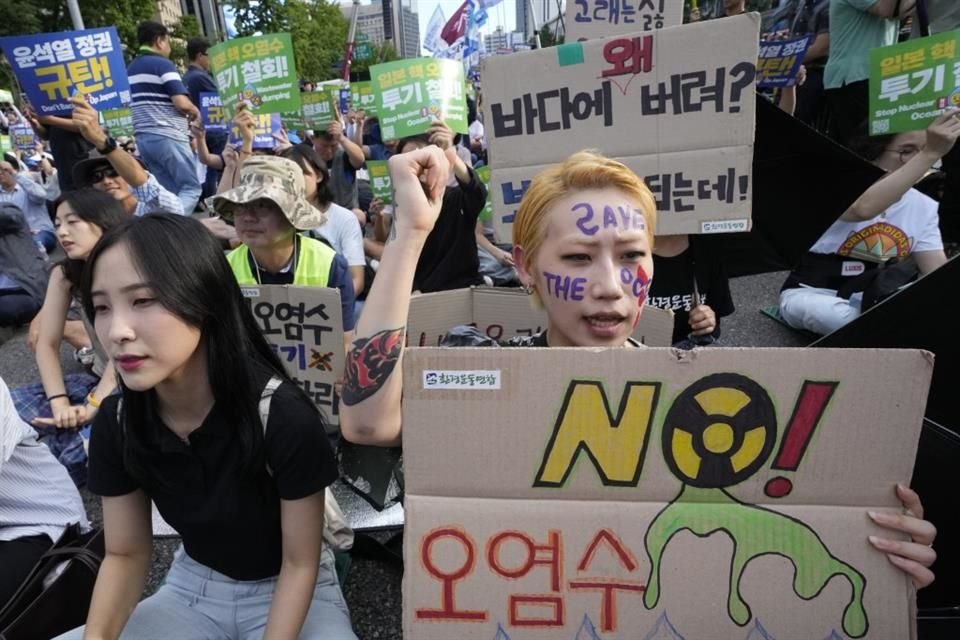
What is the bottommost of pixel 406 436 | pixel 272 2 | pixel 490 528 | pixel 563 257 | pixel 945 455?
pixel 945 455

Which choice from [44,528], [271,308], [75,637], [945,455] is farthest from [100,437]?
[945,455]

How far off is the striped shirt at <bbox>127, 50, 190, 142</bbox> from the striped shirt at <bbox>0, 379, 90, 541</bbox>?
4.60m

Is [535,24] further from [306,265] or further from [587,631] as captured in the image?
[587,631]

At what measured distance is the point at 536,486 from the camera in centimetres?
105

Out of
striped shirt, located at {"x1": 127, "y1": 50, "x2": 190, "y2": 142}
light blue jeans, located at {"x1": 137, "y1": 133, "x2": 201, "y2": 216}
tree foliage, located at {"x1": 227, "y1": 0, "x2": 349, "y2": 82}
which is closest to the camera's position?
striped shirt, located at {"x1": 127, "y1": 50, "x2": 190, "y2": 142}

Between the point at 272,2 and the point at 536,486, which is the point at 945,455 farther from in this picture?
the point at 272,2

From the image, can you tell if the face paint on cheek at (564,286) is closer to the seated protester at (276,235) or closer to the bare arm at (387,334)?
the bare arm at (387,334)

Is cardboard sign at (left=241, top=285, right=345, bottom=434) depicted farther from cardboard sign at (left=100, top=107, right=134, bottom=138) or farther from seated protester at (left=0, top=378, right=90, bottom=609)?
cardboard sign at (left=100, top=107, right=134, bottom=138)

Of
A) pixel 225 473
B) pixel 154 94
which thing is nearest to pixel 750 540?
pixel 225 473

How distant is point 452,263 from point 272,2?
116ft

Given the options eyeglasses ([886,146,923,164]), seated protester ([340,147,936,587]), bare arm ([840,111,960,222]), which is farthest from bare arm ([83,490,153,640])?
eyeglasses ([886,146,923,164])

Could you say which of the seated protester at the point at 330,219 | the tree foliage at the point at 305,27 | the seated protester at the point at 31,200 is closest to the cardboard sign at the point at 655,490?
the seated protester at the point at 330,219

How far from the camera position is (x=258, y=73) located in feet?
13.6

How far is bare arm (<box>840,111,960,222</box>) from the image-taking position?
104 inches
